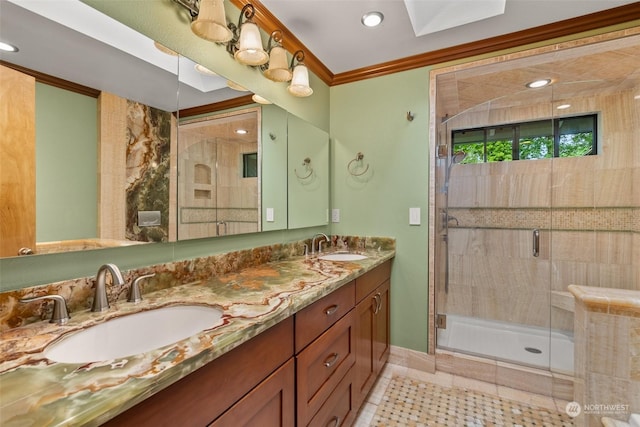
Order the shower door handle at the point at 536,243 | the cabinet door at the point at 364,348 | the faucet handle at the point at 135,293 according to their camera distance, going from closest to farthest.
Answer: the faucet handle at the point at 135,293, the cabinet door at the point at 364,348, the shower door handle at the point at 536,243

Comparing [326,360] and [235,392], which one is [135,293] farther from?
[326,360]

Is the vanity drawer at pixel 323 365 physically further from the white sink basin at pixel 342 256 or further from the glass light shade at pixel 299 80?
the glass light shade at pixel 299 80

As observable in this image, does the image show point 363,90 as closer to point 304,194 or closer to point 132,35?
point 304,194

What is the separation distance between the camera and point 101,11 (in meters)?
0.98

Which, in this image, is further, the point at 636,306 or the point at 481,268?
the point at 481,268

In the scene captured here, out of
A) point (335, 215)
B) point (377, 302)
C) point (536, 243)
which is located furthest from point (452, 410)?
point (536, 243)

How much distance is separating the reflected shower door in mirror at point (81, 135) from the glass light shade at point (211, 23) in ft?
0.60

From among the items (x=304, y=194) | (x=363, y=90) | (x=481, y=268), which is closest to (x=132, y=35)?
(x=304, y=194)

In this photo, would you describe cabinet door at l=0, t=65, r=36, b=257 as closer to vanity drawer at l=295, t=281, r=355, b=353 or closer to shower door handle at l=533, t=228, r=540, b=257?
vanity drawer at l=295, t=281, r=355, b=353

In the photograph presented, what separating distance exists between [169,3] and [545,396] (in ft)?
9.94

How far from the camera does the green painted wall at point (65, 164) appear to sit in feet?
2.77

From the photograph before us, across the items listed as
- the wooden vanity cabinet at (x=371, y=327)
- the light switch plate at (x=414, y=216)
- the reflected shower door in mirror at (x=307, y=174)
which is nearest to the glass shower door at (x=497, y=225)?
the light switch plate at (x=414, y=216)

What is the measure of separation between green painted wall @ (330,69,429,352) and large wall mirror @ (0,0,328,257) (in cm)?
131

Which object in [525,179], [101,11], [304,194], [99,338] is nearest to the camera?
[99,338]
